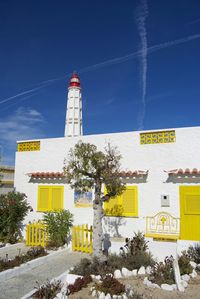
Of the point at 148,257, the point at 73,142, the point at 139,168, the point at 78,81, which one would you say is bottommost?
the point at 148,257

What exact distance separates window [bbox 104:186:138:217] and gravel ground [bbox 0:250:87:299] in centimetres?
211

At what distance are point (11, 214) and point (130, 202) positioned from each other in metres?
5.21

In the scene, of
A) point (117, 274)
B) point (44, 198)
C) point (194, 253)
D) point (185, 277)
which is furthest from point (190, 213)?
point (44, 198)

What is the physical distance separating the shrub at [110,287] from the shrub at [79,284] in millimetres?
451

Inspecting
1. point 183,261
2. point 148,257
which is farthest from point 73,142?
point 183,261

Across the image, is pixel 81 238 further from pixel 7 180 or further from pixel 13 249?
pixel 7 180

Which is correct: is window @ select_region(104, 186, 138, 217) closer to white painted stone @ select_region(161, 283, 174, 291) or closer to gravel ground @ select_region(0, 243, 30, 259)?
gravel ground @ select_region(0, 243, 30, 259)

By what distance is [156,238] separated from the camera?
37.0 feet

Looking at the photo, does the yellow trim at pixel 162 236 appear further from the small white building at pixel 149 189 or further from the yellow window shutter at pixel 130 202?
the yellow window shutter at pixel 130 202

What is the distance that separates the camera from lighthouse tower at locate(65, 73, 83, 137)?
23.0 m

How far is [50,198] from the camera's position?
1380 centimetres

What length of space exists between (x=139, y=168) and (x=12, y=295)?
657 cm

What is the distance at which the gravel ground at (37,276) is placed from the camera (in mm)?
7629

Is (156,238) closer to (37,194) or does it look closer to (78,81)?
(37,194)
